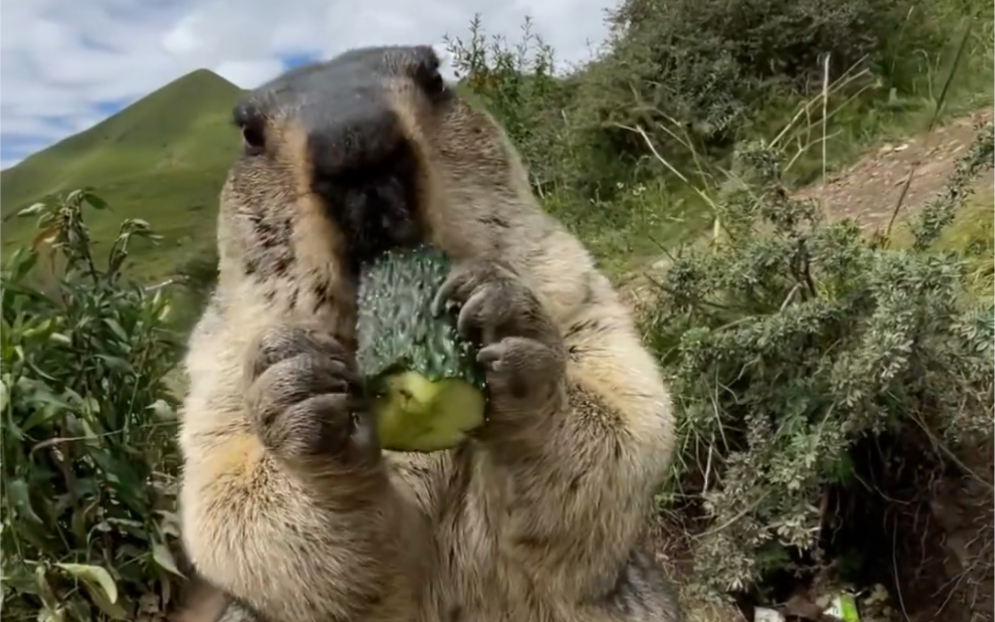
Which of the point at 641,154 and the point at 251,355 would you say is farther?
the point at 641,154

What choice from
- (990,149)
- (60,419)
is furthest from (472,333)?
(990,149)

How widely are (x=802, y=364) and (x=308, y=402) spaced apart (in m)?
2.68

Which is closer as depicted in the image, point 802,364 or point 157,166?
point 157,166

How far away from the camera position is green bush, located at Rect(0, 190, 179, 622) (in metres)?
3.37

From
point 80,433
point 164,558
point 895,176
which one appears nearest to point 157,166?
point 80,433

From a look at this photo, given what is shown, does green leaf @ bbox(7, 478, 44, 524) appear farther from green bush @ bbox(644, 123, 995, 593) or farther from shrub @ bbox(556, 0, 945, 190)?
shrub @ bbox(556, 0, 945, 190)

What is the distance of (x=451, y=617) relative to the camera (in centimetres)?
167

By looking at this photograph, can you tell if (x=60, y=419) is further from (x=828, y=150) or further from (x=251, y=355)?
(x=828, y=150)

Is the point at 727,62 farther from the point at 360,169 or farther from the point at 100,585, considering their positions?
the point at 360,169

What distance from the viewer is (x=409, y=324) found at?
1.44m

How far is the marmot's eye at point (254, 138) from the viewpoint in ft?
5.34

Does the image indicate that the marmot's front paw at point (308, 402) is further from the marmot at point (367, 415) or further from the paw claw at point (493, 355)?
the paw claw at point (493, 355)

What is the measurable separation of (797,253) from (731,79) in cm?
219

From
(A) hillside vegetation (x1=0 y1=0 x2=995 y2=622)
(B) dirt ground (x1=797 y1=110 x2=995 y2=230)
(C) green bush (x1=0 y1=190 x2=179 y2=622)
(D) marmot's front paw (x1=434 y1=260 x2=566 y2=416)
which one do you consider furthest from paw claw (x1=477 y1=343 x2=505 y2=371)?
(B) dirt ground (x1=797 y1=110 x2=995 y2=230)
